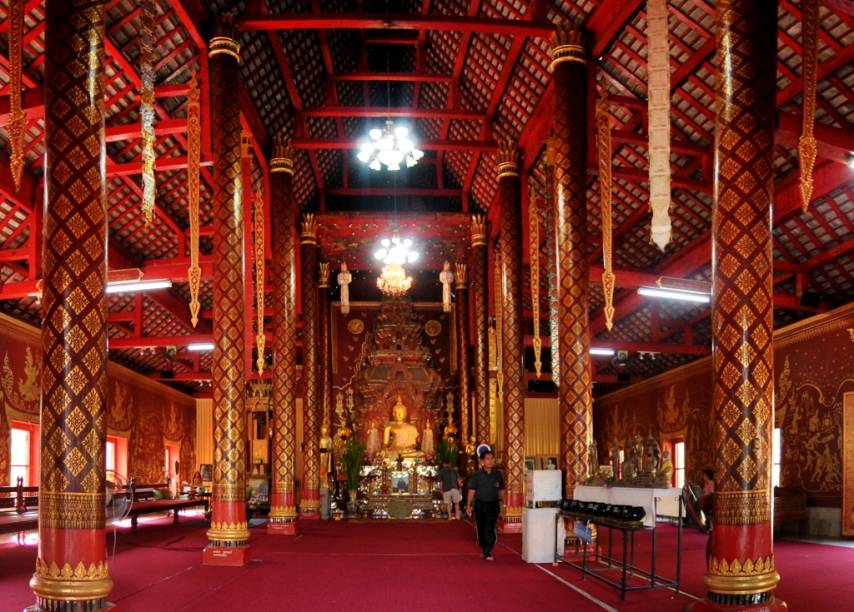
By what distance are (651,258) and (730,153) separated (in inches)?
458

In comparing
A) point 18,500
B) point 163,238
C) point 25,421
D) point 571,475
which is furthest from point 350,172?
point 571,475

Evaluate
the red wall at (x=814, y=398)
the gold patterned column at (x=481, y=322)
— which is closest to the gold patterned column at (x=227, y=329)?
the red wall at (x=814, y=398)

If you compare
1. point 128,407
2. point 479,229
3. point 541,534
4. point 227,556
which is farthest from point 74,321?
point 128,407

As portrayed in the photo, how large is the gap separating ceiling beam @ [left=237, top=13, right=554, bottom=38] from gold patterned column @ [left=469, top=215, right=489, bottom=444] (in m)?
8.60

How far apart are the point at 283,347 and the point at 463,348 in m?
8.07

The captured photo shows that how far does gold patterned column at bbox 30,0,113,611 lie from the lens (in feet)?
17.1

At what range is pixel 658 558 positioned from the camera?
9.84 meters

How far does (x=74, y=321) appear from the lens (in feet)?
17.5

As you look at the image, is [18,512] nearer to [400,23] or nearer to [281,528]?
[281,528]

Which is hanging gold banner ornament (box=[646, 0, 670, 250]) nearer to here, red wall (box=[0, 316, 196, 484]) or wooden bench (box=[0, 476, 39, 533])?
wooden bench (box=[0, 476, 39, 533])

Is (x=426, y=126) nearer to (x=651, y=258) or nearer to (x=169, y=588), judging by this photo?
(x=651, y=258)

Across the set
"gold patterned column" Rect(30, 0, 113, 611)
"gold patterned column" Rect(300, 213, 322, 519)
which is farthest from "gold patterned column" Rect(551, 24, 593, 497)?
"gold patterned column" Rect(300, 213, 322, 519)

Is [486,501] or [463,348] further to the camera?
[463,348]

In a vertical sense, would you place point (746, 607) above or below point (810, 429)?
below
